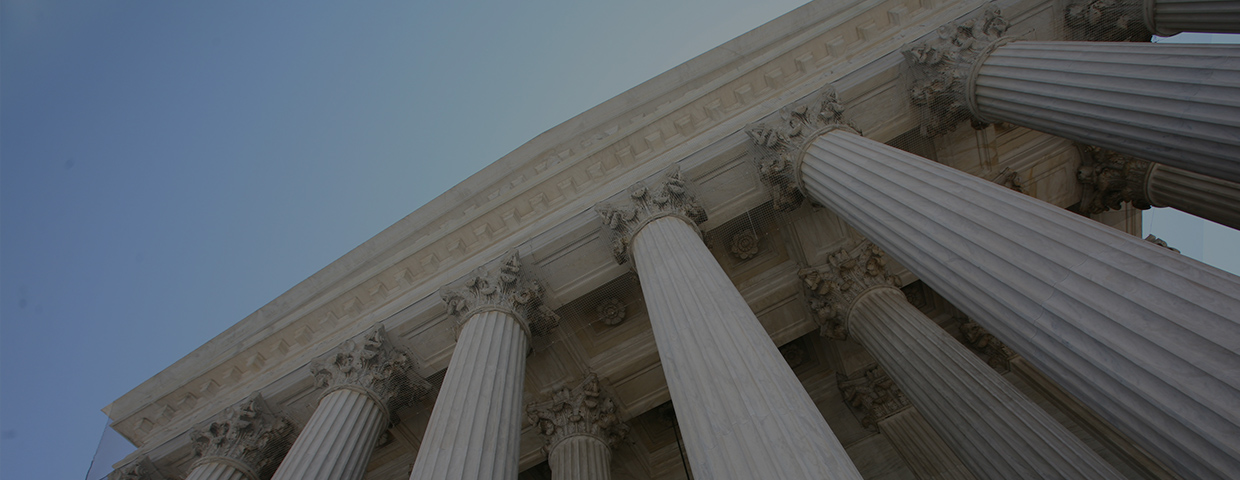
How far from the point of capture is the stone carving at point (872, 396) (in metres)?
14.8

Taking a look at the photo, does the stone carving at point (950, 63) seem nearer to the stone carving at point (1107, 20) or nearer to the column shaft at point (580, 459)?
the stone carving at point (1107, 20)

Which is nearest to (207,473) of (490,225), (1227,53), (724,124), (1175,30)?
(490,225)

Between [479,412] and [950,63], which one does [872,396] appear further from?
[479,412]

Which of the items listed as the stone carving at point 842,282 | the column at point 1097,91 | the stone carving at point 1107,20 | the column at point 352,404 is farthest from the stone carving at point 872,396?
the column at point 352,404

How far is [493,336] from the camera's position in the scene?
11.7 m

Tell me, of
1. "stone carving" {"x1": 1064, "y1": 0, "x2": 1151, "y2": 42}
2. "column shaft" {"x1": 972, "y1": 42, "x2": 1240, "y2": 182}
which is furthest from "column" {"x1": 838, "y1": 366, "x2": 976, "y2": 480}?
"stone carving" {"x1": 1064, "y1": 0, "x2": 1151, "y2": 42}

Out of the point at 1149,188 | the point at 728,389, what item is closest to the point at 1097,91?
the point at 1149,188

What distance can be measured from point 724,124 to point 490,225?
278 inches

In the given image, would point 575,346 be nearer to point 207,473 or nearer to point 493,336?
point 493,336

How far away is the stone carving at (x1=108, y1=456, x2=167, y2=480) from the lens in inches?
591

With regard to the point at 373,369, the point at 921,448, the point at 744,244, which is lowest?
the point at 921,448

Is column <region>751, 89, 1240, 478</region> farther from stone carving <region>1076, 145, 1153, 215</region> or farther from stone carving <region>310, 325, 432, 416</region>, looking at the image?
stone carving <region>310, 325, 432, 416</region>

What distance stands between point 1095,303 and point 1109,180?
490 inches

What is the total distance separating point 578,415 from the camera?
47.8 ft
